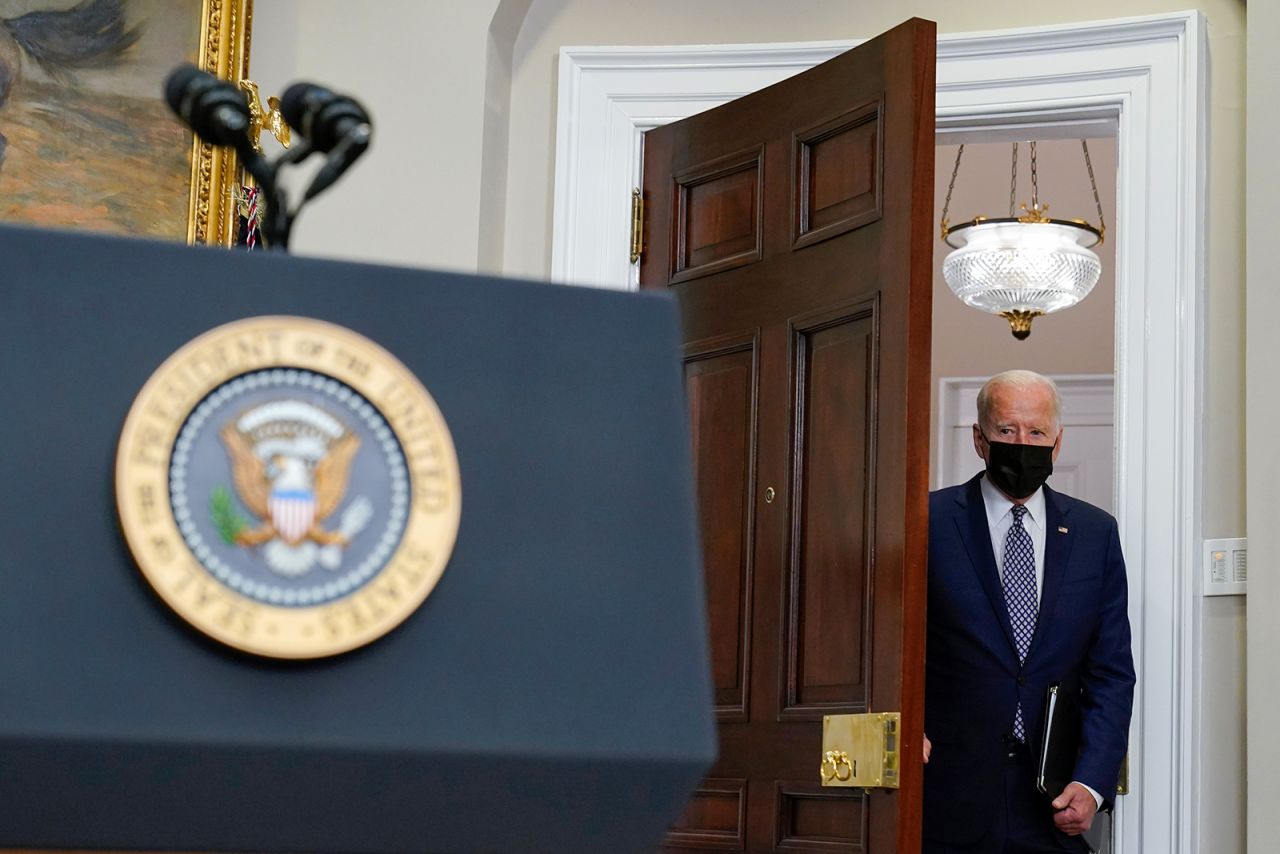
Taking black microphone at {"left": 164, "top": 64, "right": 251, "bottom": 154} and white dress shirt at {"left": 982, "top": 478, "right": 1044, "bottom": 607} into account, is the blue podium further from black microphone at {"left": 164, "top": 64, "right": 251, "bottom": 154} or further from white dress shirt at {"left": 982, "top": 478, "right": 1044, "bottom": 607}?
white dress shirt at {"left": 982, "top": 478, "right": 1044, "bottom": 607}

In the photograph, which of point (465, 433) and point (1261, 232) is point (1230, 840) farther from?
point (465, 433)

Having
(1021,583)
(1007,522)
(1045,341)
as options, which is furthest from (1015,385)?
(1045,341)

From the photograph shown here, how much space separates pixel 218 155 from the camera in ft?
12.0

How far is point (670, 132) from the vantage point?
12.7 ft

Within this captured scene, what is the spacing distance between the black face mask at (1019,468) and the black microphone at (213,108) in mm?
2865

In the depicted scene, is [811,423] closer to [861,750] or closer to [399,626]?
[861,750]

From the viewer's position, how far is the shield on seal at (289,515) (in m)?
0.90

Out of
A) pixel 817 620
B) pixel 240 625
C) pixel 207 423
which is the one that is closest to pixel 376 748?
pixel 240 625

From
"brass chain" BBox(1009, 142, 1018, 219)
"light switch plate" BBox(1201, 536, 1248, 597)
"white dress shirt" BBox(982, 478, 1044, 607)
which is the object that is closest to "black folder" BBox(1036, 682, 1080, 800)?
"white dress shirt" BBox(982, 478, 1044, 607)

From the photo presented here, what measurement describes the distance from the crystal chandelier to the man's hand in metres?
2.70

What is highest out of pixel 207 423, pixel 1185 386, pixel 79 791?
pixel 1185 386

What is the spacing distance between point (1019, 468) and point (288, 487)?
3001 millimetres

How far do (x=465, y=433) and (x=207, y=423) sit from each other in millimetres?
144

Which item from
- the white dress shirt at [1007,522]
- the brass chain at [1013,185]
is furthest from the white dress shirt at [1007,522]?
the brass chain at [1013,185]
